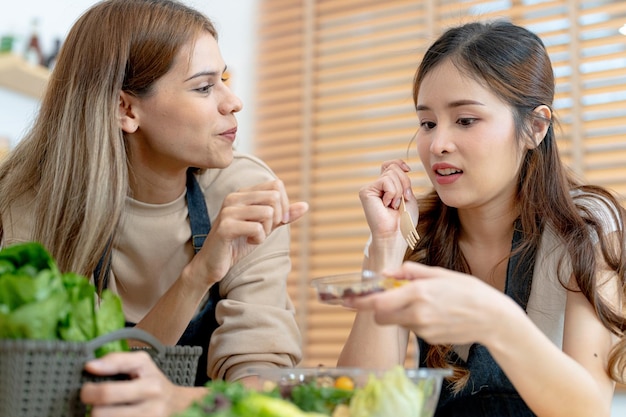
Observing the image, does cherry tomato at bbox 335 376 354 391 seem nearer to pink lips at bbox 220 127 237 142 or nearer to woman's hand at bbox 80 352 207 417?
woman's hand at bbox 80 352 207 417

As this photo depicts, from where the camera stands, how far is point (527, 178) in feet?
5.57

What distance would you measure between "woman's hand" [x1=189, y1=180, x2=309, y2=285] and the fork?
1.11ft

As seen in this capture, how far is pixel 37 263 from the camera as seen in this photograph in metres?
1.01

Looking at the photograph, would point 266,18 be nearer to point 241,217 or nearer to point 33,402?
point 241,217

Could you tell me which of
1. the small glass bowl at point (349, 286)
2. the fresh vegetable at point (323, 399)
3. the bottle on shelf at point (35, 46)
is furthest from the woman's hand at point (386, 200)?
the bottle on shelf at point (35, 46)

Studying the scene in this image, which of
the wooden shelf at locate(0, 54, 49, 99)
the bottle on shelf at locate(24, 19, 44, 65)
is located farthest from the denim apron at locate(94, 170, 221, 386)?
the bottle on shelf at locate(24, 19, 44, 65)

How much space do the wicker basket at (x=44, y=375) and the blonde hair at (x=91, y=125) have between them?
76 centimetres

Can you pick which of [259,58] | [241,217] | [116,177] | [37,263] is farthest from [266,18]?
[37,263]

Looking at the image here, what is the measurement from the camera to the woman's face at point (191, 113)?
174cm

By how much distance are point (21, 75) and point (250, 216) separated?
184 cm

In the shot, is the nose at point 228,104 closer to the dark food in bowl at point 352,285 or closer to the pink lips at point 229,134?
the pink lips at point 229,134

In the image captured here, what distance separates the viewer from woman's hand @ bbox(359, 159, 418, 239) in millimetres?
1716

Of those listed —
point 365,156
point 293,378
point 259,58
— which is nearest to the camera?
point 293,378

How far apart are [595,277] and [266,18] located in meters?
3.04
